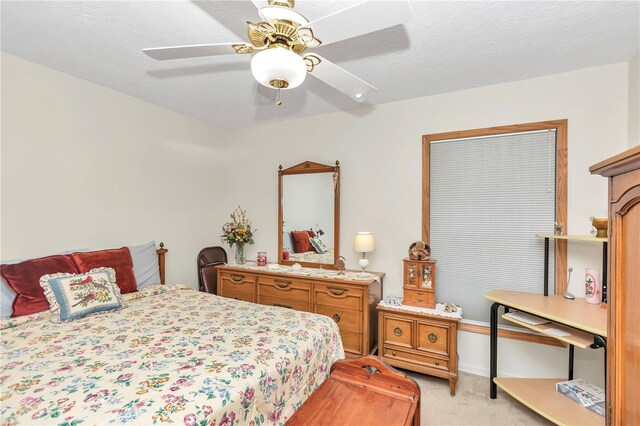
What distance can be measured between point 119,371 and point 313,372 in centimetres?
97

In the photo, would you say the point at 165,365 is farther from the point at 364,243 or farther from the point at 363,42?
the point at 363,42

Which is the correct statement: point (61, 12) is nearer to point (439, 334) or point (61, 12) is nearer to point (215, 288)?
point (215, 288)

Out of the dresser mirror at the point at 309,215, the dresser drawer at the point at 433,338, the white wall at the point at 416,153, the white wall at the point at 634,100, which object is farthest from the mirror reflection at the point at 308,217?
the white wall at the point at 634,100

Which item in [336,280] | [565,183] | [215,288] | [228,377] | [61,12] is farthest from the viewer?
[215,288]

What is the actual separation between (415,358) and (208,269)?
97.4 inches

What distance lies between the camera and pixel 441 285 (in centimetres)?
291

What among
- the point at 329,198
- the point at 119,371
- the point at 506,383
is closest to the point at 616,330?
the point at 506,383

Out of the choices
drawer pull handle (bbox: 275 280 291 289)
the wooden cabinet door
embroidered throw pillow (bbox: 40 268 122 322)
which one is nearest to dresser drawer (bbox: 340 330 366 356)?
drawer pull handle (bbox: 275 280 291 289)

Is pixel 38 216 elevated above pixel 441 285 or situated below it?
above

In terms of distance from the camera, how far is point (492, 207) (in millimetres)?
2713

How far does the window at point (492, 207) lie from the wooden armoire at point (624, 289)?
1.80m

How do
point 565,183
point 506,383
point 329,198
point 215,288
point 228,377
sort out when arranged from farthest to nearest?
point 215,288, point 329,198, point 565,183, point 506,383, point 228,377

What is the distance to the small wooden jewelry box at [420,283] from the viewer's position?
2662 millimetres

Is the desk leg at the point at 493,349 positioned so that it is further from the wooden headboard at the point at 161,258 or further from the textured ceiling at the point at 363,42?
the wooden headboard at the point at 161,258
